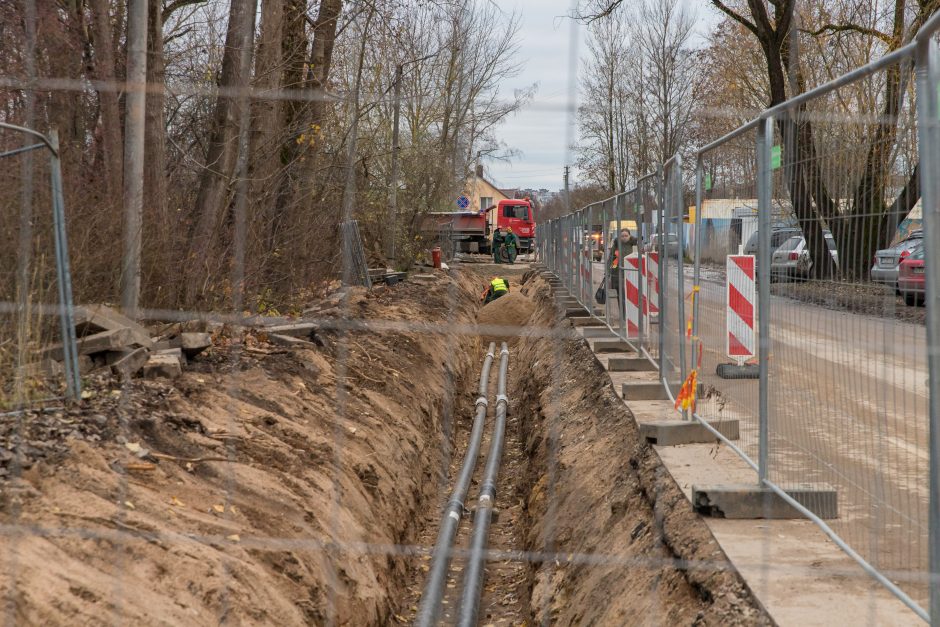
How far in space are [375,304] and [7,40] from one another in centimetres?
718

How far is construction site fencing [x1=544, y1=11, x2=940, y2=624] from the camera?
3.26 metres

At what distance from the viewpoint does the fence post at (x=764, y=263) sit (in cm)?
499

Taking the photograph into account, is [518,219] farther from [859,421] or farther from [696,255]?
[859,421]

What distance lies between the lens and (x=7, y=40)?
33.4ft

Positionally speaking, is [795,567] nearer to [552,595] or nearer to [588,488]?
[552,595]

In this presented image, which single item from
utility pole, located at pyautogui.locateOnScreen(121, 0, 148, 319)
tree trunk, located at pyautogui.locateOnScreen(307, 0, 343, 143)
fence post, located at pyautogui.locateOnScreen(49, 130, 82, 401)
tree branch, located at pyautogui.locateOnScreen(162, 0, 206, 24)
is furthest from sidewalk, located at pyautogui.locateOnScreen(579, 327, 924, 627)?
tree branch, located at pyautogui.locateOnScreen(162, 0, 206, 24)

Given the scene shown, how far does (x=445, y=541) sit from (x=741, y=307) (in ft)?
10.7

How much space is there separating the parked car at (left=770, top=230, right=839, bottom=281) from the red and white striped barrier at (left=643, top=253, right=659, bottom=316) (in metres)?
4.38

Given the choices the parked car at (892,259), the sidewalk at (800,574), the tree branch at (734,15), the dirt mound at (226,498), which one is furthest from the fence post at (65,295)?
the tree branch at (734,15)

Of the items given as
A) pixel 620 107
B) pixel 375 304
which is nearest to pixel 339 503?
pixel 375 304

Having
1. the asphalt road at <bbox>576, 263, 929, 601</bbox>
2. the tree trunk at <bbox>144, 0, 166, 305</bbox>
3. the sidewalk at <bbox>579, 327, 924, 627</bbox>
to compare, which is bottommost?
the sidewalk at <bbox>579, 327, 924, 627</bbox>

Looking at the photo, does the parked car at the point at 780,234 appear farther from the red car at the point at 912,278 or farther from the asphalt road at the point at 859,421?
the red car at the point at 912,278

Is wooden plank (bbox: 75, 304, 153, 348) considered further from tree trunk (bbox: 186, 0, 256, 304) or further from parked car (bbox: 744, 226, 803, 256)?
parked car (bbox: 744, 226, 803, 256)

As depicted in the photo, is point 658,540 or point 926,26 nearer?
point 926,26
